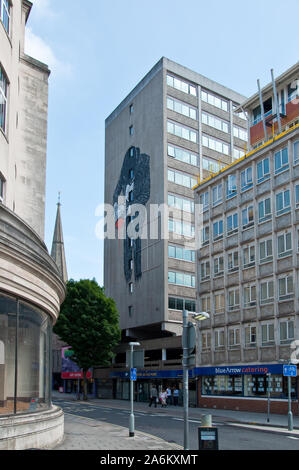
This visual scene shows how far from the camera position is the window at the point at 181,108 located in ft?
196

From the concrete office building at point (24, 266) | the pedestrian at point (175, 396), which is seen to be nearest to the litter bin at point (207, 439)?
the concrete office building at point (24, 266)

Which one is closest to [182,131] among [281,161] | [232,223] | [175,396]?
[232,223]

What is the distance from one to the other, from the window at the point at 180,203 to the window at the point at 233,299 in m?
17.4

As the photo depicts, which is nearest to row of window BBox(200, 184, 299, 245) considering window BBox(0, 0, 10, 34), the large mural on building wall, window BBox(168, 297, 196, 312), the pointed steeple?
window BBox(168, 297, 196, 312)

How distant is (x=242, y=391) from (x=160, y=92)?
3444cm

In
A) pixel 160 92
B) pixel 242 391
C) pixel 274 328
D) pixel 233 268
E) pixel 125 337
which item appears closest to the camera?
pixel 274 328

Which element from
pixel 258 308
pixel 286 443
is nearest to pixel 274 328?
pixel 258 308

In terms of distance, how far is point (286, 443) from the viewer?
19672mm

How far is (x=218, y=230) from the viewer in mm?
44000

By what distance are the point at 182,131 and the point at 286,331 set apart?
31.0m

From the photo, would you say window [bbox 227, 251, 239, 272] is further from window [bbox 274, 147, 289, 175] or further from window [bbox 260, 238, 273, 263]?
window [bbox 274, 147, 289, 175]

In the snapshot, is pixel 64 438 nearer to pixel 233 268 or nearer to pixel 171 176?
pixel 233 268

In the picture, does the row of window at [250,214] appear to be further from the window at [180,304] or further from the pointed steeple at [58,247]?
the pointed steeple at [58,247]

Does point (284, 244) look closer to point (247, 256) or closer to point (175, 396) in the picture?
point (247, 256)
